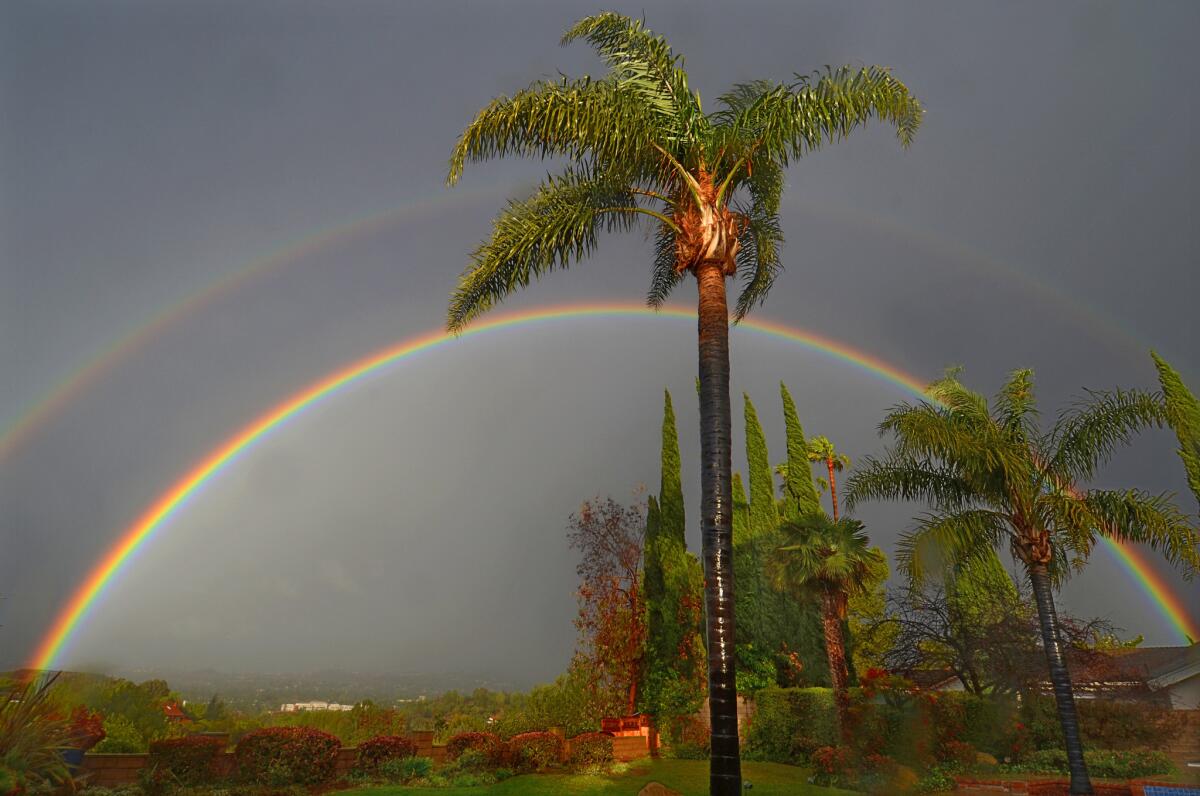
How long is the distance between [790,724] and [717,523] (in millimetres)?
15713

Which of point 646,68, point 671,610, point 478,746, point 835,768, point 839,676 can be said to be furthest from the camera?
point 671,610

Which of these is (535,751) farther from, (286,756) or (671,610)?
(671,610)

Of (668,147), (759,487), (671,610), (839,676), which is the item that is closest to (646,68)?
(668,147)

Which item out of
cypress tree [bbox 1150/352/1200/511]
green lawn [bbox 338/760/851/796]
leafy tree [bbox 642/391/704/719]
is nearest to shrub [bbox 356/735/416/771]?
green lawn [bbox 338/760/851/796]

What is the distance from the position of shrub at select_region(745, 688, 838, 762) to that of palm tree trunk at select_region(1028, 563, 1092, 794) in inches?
252

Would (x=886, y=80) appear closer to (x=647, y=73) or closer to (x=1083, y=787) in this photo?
(x=647, y=73)

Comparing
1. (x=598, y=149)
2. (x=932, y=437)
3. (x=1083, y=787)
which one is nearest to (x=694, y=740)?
(x=1083, y=787)

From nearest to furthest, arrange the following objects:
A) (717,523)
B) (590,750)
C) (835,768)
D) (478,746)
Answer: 1. (717,523)
2. (835,768)
3. (478,746)
4. (590,750)

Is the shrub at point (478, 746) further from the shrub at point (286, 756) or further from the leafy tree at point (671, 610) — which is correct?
the leafy tree at point (671, 610)

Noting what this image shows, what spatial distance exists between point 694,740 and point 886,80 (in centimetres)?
1834

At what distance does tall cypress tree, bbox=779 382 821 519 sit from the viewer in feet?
93.4

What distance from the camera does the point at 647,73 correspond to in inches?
386

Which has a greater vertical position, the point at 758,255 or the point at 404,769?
the point at 758,255

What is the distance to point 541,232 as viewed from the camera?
404 inches
